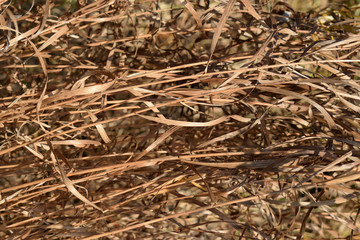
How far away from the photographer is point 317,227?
49.3 inches

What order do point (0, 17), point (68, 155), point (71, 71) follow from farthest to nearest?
point (71, 71) → point (68, 155) → point (0, 17)

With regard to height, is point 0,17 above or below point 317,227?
above

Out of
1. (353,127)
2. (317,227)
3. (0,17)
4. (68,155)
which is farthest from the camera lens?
(317,227)

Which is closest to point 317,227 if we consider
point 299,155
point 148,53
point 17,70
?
point 299,155

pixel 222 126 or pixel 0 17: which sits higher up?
pixel 0 17

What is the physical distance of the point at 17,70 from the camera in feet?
3.39

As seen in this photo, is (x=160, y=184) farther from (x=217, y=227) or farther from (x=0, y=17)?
(x=217, y=227)

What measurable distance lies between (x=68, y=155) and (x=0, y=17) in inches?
16.1

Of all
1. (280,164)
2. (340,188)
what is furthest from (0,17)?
(340,188)

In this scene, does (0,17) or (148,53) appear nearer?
(0,17)

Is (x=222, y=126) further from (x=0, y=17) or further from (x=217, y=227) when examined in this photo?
(x=0, y=17)

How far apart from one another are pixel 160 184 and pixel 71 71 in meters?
0.52

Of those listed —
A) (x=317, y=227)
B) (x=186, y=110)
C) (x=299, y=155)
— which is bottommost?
(x=317, y=227)

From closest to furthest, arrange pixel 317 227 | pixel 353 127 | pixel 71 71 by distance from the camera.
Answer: pixel 353 127 < pixel 71 71 < pixel 317 227
